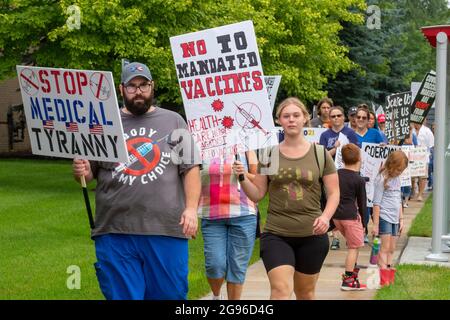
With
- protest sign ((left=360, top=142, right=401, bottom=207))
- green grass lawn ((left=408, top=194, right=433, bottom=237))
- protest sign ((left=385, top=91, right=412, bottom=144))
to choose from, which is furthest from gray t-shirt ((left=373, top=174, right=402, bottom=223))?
protest sign ((left=385, top=91, right=412, bottom=144))

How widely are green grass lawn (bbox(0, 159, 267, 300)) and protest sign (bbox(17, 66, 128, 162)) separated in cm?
294

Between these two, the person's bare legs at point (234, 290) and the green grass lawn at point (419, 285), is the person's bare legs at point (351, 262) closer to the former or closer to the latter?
the green grass lawn at point (419, 285)

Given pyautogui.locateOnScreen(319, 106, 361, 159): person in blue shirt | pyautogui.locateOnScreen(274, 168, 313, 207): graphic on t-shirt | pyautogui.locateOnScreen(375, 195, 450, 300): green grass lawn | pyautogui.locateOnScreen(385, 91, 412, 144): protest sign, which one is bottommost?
pyautogui.locateOnScreen(375, 195, 450, 300): green grass lawn

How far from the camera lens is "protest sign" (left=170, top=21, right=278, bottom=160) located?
7828mm

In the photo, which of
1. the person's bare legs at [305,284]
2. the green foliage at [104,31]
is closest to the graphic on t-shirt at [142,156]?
the person's bare legs at [305,284]

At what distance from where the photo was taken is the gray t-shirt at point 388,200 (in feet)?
36.8

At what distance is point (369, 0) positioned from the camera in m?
42.7

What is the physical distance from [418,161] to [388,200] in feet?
32.7

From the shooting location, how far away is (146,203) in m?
6.66

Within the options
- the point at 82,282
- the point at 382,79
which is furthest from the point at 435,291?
the point at 382,79

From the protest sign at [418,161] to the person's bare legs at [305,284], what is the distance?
12.8 meters

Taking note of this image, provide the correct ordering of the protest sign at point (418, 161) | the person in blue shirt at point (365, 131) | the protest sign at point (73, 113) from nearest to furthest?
the protest sign at point (73, 113)
the person in blue shirt at point (365, 131)
the protest sign at point (418, 161)

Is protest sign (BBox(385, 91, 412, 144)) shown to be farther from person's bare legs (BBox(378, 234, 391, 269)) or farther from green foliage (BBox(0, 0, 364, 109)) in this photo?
person's bare legs (BBox(378, 234, 391, 269))

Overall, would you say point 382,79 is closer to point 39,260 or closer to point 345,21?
point 345,21
